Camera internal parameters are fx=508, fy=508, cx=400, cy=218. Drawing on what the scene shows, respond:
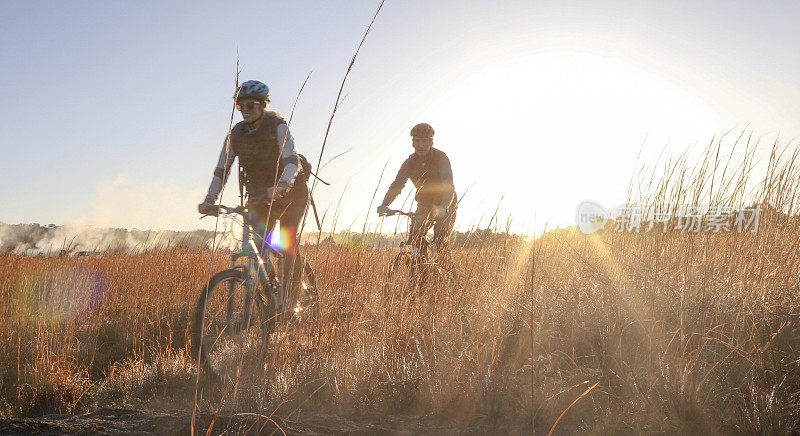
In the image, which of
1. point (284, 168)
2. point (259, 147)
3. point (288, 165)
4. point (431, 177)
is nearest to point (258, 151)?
point (259, 147)

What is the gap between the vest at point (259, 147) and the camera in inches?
155

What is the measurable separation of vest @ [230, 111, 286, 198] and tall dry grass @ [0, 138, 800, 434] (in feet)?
3.72

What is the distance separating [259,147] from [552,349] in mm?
2581

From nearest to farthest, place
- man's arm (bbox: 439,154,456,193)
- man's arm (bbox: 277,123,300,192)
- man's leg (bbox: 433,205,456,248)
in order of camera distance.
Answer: man's arm (bbox: 277,123,300,192) < man's leg (bbox: 433,205,456,248) < man's arm (bbox: 439,154,456,193)

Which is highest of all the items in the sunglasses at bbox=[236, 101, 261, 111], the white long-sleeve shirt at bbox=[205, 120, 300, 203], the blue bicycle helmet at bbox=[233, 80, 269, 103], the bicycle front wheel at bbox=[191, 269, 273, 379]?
the blue bicycle helmet at bbox=[233, 80, 269, 103]

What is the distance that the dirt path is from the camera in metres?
1.70

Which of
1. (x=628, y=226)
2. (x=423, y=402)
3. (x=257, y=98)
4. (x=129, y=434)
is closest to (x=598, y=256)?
(x=628, y=226)

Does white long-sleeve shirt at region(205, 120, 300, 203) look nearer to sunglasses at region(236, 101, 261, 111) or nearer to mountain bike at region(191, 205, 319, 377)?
sunglasses at region(236, 101, 261, 111)

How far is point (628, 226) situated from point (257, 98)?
3.39 m

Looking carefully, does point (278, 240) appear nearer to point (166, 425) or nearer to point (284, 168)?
point (284, 168)

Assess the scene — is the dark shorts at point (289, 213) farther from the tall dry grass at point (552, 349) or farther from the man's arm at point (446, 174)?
the man's arm at point (446, 174)

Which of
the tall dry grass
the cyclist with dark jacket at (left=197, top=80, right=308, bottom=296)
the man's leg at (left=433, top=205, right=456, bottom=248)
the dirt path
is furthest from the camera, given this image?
the cyclist with dark jacket at (left=197, top=80, right=308, bottom=296)

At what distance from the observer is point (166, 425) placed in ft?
6.05

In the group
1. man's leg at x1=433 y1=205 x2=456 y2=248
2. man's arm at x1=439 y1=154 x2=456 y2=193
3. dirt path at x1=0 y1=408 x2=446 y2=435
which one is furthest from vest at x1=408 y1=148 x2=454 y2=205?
dirt path at x1=0 y1=408 x2=446 y2=435
